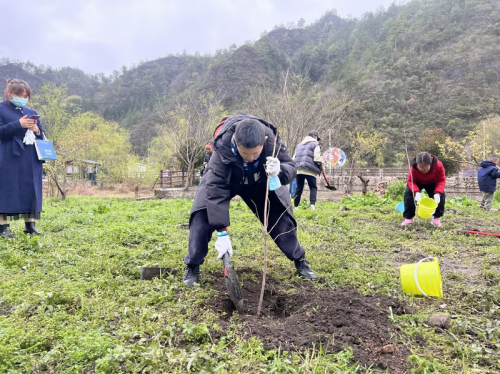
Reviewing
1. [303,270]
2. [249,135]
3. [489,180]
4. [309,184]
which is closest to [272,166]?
[249,135]

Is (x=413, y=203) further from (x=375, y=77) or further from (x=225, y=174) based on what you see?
(x=375, y=77)

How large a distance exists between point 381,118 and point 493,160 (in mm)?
32088

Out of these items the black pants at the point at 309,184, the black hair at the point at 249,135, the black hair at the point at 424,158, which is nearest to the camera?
the black hair at the point at 249,135

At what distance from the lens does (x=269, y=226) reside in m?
2.99

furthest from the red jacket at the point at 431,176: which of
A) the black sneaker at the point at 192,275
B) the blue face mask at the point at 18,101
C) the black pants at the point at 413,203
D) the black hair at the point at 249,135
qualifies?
the blue face mask at the point at 18,101

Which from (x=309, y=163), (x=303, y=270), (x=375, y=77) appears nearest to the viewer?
(x=303, y=270)

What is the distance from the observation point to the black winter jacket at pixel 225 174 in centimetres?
255

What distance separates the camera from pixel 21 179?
3.86 m

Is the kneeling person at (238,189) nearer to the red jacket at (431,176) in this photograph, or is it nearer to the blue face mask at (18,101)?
the blue face mask at (18,101)

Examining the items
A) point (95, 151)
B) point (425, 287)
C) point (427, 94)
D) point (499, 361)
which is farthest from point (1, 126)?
point (427, 94)

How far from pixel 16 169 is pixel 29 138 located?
386 mm

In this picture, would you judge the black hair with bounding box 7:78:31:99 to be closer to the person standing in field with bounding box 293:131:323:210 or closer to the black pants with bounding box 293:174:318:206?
the person standing in field with bounding box 293:131:323:210

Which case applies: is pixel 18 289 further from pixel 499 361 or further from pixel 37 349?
pixel 499 361

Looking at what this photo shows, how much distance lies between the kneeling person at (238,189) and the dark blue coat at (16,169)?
241 cm
